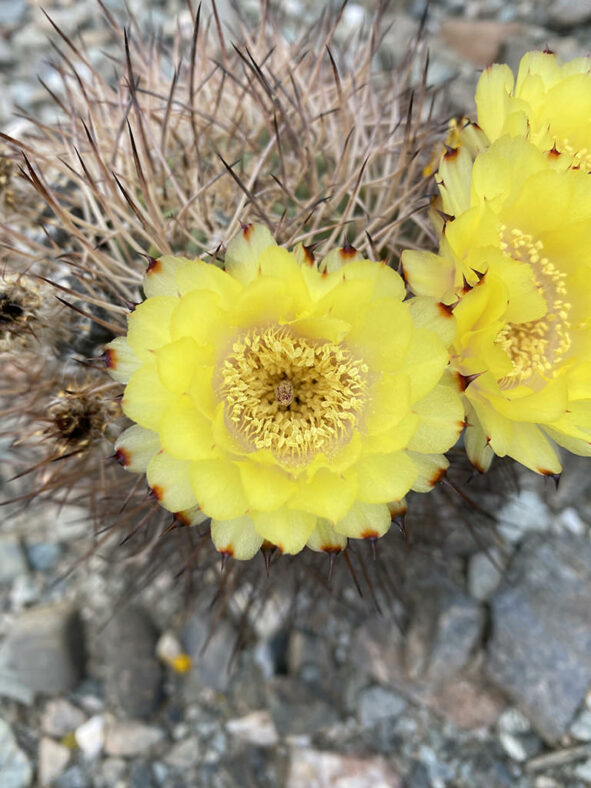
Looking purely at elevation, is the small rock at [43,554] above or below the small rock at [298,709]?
above

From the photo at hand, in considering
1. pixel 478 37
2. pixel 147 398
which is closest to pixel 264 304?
pixel 147 398

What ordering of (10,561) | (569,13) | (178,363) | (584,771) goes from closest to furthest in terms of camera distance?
(178,363) → (584,771) → (10,561) → (569,13)

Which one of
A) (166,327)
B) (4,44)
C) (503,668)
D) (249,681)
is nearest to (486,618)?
(503,668)

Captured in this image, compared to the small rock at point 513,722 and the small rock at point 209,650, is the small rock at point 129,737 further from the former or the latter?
the small rock at point 513,722

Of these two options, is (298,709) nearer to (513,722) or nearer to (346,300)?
(513,722)

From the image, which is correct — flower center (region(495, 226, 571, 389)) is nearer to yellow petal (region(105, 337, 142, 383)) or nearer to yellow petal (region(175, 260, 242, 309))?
yellow petal (region(175, 260, 242, 309))

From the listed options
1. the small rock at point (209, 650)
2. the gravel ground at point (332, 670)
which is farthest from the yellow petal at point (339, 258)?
the small rock at point (209, 650)
